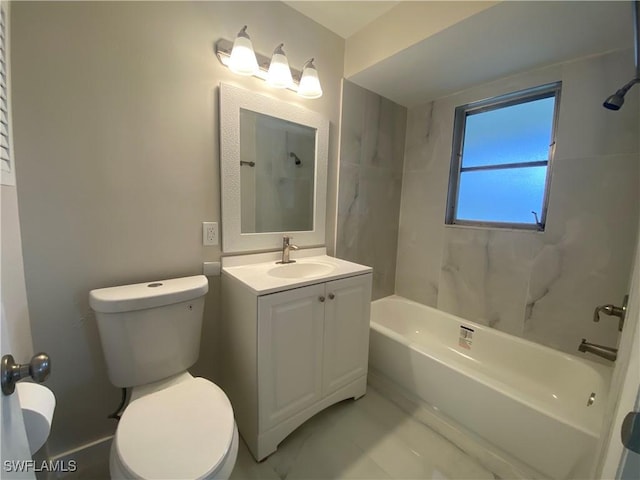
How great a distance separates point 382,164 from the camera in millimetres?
2141

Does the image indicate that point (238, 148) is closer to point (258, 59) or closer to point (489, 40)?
point (258, 59)

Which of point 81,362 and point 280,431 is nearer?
point 81,362

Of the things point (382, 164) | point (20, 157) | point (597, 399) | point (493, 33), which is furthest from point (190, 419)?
point (493, 33)

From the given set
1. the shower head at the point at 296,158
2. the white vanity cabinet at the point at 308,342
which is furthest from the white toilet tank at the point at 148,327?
the shower head at the point at 296,158

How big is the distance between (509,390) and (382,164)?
5.41ft

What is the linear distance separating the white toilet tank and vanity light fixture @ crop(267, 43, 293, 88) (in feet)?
3.70

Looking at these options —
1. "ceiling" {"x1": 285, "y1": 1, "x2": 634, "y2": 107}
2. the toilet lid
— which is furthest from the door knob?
"ceiling" {"x1": 285, "y1": 1, "x2": 634, "y2": 107}

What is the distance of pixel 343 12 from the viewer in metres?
1.54

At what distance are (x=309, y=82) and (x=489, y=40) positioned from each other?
0.95m

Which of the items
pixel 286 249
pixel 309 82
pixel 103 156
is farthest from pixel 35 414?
pixel 309 82

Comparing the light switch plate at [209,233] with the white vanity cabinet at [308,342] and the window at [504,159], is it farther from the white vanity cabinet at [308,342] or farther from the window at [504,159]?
the window at [504,159]

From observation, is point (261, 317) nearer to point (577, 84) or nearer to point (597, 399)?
point (597, 399)

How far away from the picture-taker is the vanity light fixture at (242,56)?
1.25m

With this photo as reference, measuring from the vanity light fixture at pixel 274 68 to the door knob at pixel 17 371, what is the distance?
1.33 meters
